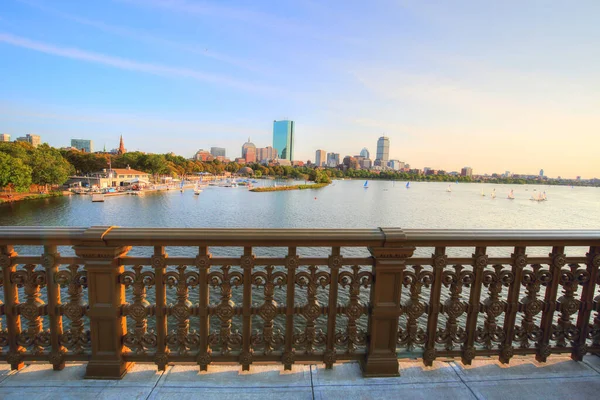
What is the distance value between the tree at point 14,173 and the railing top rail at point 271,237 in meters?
57.4

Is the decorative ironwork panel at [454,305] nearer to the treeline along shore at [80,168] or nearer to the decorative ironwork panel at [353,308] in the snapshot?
the decorative ironwork panel at [353,308]

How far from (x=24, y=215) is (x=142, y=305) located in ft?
150

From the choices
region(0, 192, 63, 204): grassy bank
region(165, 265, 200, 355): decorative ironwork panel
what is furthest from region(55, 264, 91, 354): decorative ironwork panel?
region(0, 192, 63, 204): grassy bank

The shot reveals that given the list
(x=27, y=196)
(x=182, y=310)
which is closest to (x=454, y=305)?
(x=182, y=310)

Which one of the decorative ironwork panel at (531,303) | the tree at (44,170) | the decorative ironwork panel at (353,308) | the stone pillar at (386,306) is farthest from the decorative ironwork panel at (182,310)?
the tree at (44,170)

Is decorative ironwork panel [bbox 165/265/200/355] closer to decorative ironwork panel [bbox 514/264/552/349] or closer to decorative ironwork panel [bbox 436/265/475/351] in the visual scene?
decorative ironwork panel [bbox 436/265/475/351]

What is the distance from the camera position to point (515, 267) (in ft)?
8.32

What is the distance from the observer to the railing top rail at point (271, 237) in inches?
89.0

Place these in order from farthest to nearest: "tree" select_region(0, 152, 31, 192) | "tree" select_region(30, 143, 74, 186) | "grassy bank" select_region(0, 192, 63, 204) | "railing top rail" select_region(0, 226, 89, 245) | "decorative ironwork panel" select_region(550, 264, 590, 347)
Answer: "tree" select_region(30, 143, 74, 186) < "grassy bank" select_region(0, 192, 63, 204) < "tree" select_region(0, 152, 31, 192) < "decorative ironwork panel" select_region(550, 264, 590, 347) < "railing top rail" select_region(0, 226, 89, 245)

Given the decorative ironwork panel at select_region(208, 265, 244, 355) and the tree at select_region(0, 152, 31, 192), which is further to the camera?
the tree at select_region(0, 152, 31, 192)

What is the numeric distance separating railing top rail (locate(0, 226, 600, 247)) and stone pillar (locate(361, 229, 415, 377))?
0.05 m

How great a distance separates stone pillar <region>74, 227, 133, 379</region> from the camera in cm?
227

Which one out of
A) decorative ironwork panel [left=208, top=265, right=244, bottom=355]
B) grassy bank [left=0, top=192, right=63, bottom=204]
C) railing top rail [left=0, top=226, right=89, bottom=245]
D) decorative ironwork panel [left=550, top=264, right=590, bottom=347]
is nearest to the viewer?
railing top rail [left=0, top=226, right=89, bottom=245]

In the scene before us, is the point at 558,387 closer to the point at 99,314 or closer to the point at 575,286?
the point at 575,286
